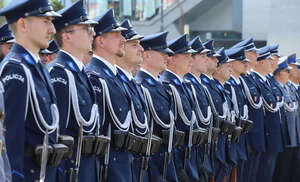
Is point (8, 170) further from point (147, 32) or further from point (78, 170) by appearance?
point (147, 32)

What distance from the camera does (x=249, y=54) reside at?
376 inches

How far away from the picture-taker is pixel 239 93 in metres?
8.75

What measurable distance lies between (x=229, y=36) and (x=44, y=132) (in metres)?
25.5

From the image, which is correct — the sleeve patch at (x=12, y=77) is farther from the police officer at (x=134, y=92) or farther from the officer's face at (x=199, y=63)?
the officer's face at (x=199, y=63)

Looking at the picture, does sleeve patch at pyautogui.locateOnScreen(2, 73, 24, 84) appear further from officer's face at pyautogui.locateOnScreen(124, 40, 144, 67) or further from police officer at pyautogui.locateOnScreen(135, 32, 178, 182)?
police officer at pyautogui.locateOnScreen(135, 32, 178, 182)

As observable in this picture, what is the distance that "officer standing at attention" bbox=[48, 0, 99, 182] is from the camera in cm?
462

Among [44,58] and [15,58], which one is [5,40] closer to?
[44,58]

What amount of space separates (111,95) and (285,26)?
64.6ft

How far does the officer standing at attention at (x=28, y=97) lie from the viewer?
395 cm

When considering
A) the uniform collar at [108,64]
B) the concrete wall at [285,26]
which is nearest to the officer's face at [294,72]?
the uniform collar at [108,64]

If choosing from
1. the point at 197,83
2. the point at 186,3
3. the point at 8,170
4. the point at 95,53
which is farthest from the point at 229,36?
the point at 8,170

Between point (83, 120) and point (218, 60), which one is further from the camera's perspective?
point (218, 60)

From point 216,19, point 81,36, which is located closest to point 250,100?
point 81,36

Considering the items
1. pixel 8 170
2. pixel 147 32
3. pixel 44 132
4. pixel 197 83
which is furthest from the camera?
pixel 147 32
